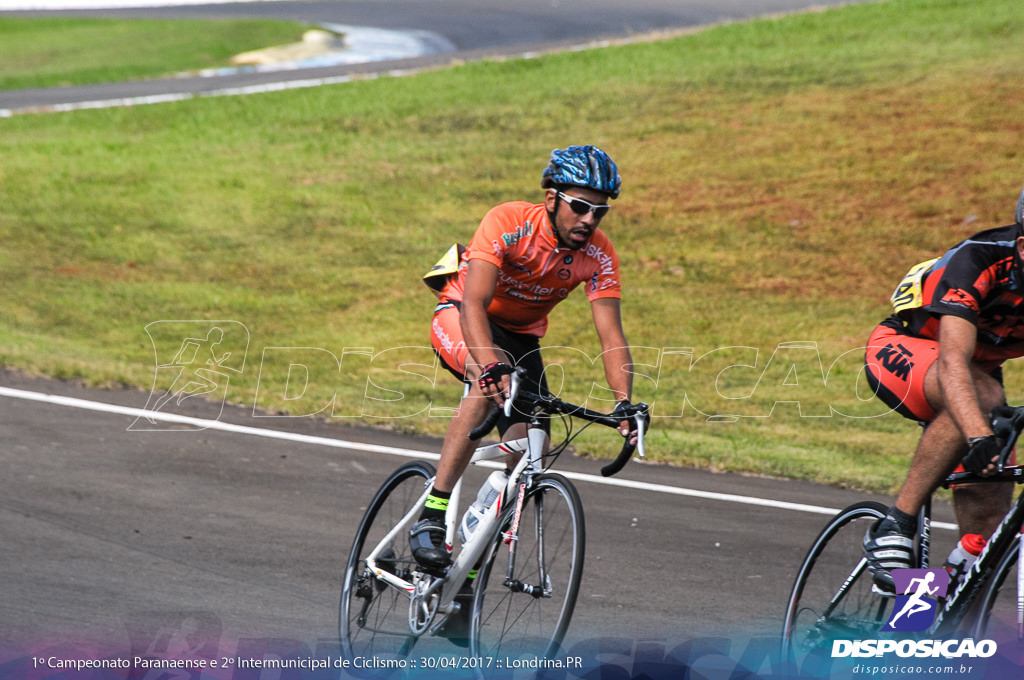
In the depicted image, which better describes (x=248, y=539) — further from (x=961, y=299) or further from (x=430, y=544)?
(x=961, y=299)

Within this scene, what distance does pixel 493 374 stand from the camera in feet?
15.1

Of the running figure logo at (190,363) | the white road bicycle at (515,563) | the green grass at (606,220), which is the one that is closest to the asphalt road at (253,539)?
the white road bicycle at (515,563)

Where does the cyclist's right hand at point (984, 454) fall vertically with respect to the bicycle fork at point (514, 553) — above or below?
above

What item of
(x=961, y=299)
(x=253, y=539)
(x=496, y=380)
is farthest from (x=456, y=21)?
(x=961, y=299)

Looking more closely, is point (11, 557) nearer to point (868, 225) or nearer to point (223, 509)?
point (223, 509)

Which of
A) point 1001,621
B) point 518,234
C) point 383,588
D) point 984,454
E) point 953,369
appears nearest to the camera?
point 984,454

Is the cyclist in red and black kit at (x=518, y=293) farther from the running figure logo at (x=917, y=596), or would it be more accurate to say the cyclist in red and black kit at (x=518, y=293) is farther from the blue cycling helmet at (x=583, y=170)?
the running figure logo at (x=917, y=596)

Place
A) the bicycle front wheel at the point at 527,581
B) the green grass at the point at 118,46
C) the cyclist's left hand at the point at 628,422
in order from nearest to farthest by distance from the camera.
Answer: the cyclist's left hand at the point at 628,422 < the bicycle front wheel at the point at 527,581 < the green grass at the point at 118,46

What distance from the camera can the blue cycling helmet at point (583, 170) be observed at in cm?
482

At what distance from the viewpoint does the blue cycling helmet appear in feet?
15.8

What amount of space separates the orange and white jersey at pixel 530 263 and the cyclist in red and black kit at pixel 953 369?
1.28m

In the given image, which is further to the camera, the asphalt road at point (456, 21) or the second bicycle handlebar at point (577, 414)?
the asphalt road at point (456, 21)

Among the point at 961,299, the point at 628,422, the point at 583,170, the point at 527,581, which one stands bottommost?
the point at 527,581

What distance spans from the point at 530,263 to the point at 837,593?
2013 millimetres
